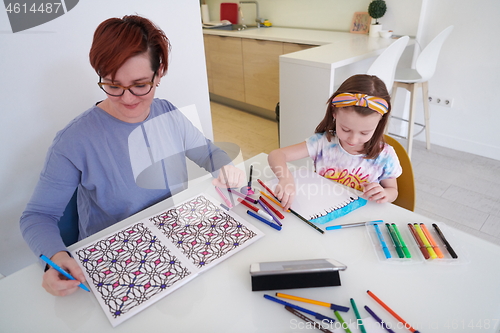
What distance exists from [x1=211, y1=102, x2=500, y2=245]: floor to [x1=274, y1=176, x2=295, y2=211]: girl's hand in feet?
3.62

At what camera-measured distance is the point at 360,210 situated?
876mm

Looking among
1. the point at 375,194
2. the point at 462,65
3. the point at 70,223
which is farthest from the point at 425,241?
the point at 462,65

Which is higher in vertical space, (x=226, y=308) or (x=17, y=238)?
(x=226, y=308)

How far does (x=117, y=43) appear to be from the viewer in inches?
31.0

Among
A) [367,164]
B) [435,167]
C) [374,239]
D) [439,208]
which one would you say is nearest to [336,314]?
[374,239]

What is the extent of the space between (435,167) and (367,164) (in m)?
1.65

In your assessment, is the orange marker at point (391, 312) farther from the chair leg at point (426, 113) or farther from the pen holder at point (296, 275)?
the chair leg at point (426, 113)

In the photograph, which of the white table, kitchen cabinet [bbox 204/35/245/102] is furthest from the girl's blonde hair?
kitchen cabinet [bbox 204/35/245/102]

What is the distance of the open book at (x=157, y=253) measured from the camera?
64 centimetres

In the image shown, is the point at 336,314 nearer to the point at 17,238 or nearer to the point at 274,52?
the point at 17,238

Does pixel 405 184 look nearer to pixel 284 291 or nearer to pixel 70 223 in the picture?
pixel 284 291

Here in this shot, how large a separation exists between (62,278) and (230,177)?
1.65 feet

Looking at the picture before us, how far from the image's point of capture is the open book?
0.64 meters

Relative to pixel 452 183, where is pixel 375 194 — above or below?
above
